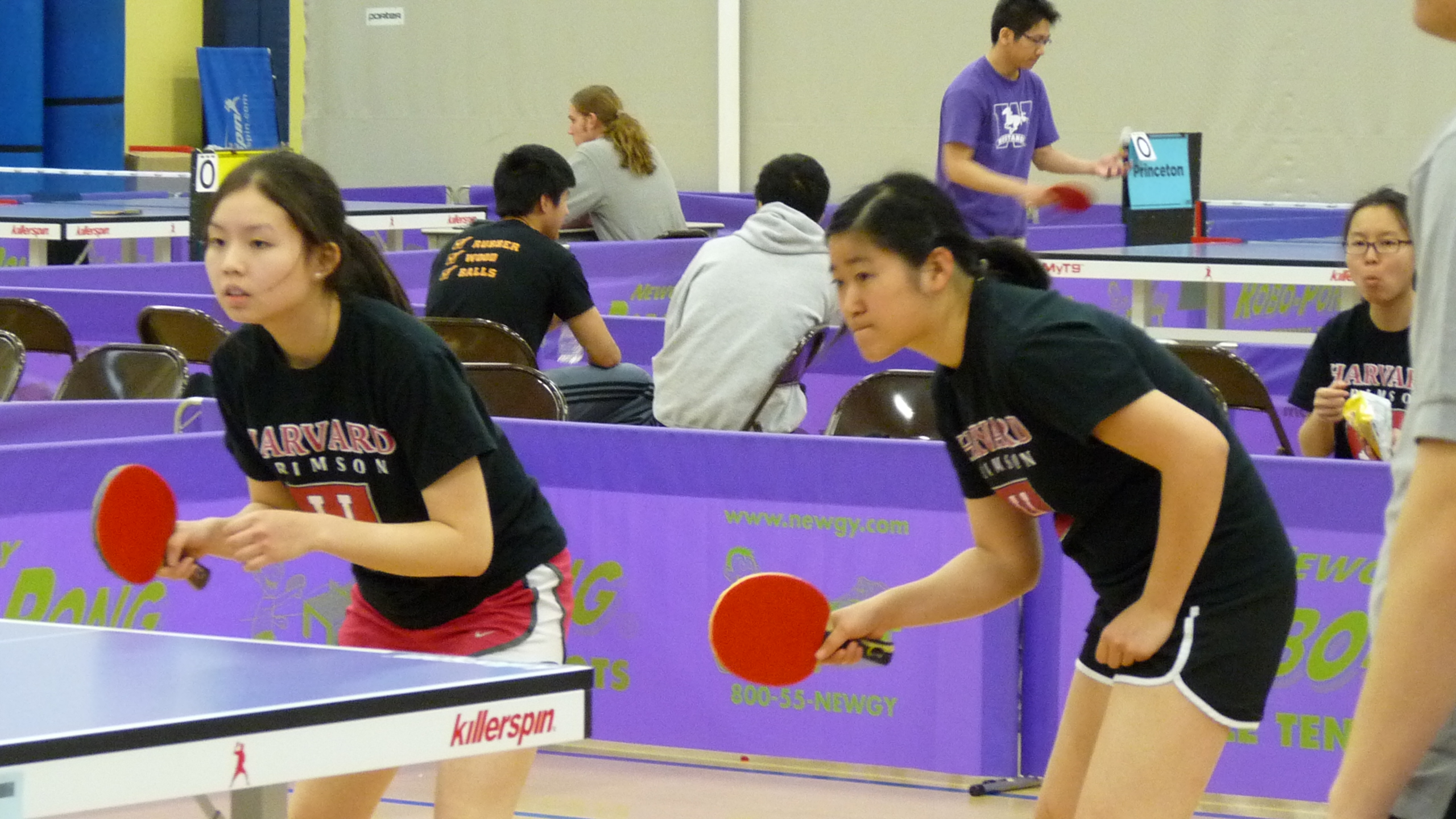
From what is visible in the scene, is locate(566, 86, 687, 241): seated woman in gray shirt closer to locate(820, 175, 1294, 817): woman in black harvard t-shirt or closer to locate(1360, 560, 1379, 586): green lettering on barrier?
locate(1360, 560, 1379, 586): green lettering on barrier

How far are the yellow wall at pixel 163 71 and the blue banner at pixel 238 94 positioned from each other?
70 cm

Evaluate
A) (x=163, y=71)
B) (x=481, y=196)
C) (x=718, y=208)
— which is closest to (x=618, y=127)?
(x=718, y=208)

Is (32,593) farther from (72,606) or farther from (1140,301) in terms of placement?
(1140,301)

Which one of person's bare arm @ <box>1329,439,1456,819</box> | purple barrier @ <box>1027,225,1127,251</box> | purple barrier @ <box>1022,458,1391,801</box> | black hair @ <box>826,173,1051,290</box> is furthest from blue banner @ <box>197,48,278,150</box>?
person's bare arm @ <box>1329,439,1456,819</box>

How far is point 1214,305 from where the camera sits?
21.4 ft

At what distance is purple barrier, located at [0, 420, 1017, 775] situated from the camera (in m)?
3.42

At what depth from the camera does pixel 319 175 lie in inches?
88.9

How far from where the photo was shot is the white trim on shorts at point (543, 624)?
231cm

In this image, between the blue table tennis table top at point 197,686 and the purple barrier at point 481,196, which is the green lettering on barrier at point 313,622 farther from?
the purple barrier at point 481,196

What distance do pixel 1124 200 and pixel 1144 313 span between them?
64.0 inches

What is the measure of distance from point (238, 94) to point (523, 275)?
33.7ft

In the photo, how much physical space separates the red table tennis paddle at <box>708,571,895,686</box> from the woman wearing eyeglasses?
2.09m

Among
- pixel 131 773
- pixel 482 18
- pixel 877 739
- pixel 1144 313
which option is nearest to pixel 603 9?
pixel 482 18

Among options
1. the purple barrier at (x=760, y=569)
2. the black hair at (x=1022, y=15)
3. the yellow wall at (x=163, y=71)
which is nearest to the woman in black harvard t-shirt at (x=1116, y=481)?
the purple barrier at (x=760, y=569)
